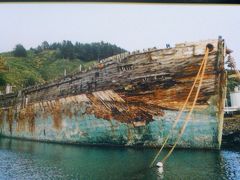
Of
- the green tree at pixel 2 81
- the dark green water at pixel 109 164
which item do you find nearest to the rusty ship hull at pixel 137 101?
the dark green water at pixel 109 164

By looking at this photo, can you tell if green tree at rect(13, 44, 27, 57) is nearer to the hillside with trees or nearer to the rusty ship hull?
the hillside with trees

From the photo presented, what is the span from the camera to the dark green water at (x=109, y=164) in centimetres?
694

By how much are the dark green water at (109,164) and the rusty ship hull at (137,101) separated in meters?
0.44

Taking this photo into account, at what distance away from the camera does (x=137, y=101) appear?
972 centimetres

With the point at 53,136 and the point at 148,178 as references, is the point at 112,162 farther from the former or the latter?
the point at 53,136

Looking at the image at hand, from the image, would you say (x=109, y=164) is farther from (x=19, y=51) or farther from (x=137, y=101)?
(x=19, y=51)

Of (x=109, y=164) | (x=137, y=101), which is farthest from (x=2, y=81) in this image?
(x=109, y=164)

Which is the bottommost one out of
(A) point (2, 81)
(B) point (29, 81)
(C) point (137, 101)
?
(C) point (137, 101)

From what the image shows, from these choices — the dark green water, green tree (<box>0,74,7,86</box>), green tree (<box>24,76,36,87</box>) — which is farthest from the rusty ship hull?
green tree (<box>0,74,7,86</box>)

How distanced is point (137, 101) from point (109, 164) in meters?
2.43

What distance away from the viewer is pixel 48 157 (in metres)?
9.07

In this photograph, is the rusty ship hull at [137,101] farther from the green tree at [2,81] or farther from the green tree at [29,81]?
the green tree at [2,81]

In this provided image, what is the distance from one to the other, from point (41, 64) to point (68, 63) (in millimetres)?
883

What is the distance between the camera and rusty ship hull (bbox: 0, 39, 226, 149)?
9039 mm
